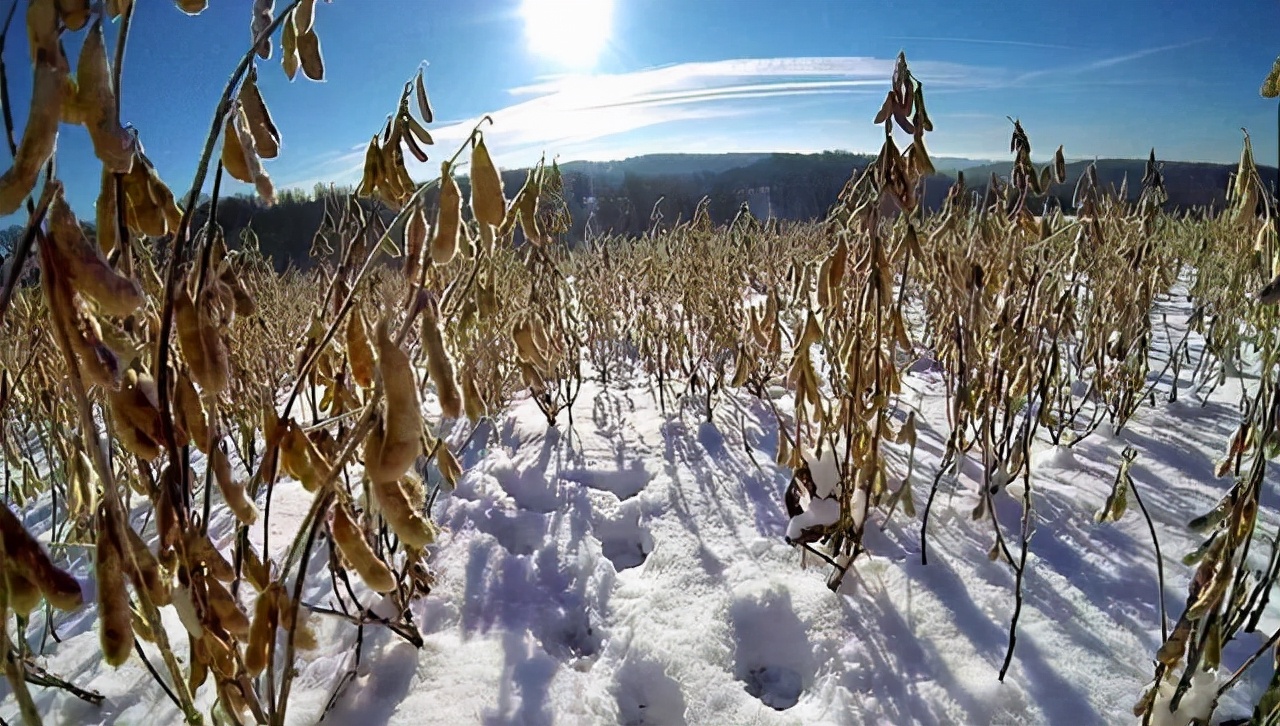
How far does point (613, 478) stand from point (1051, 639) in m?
1.29

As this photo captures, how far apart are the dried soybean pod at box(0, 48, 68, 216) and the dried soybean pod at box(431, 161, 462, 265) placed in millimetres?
262

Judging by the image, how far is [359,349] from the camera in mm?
682

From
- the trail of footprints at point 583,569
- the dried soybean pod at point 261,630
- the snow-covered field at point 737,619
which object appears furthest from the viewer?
the trail of footprints at point 583,569

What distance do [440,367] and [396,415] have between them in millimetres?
51

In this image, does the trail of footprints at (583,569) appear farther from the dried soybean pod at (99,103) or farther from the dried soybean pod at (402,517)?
the dried soybean pod at (99,103)

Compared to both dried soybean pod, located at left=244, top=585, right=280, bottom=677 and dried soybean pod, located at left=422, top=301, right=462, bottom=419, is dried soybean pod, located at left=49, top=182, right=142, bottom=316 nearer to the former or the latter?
dried soybean pod, located at left=422, top=301, right=462, bottom=419

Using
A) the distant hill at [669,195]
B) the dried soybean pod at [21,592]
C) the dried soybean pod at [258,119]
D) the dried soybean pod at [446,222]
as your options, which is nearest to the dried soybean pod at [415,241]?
the dried soybean pod at [446,222]

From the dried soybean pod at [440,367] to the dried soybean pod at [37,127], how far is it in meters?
0.27

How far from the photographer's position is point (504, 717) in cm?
110

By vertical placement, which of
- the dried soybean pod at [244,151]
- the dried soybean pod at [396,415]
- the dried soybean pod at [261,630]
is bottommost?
the dried soybean pod at [261,630]

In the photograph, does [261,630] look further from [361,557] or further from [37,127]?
[37,127]

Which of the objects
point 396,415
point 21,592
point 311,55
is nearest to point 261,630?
point 21,592

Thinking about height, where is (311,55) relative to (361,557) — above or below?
above

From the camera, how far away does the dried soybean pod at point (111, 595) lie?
1.78 ft
